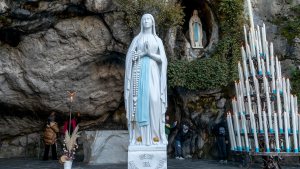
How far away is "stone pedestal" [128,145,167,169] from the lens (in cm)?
749

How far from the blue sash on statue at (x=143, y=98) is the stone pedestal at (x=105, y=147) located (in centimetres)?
280

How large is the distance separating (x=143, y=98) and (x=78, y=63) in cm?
495

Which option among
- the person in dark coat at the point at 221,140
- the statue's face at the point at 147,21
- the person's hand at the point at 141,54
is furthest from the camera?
the person in dark coat at the point at 221,140

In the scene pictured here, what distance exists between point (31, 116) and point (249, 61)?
7.99 metres

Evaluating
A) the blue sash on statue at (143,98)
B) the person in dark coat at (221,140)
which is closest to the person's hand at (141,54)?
the blue sash on statue at (143,98)

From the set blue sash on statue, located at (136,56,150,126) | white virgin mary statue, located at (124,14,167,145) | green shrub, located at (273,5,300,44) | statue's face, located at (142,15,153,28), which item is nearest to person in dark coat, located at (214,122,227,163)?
white virgin mary statue, located at (124,14,167,145)

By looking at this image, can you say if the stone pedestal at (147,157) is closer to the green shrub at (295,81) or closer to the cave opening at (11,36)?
the green shrub at (295,81)

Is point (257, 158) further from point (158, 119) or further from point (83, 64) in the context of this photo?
point (83, 64)

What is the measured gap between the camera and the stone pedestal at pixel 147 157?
7488 millimetres

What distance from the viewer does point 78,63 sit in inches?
478

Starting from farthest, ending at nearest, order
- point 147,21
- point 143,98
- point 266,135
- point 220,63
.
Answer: point 220,63, point 266,135, point 147,21, point 143,98

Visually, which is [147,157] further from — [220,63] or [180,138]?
[220,63]

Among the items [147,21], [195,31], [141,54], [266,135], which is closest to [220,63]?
[195,31]

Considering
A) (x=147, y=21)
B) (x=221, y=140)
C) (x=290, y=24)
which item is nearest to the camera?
(x=147, y=21)
